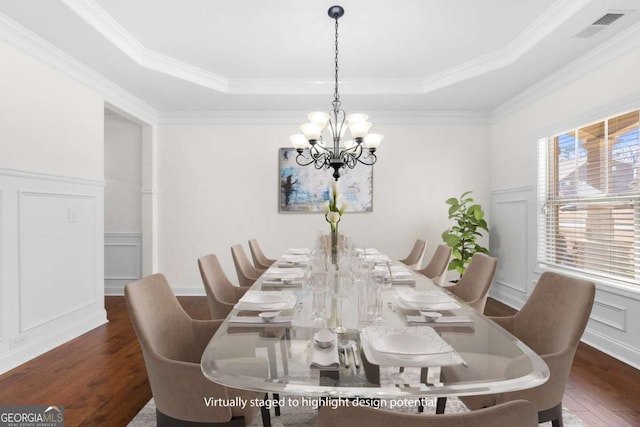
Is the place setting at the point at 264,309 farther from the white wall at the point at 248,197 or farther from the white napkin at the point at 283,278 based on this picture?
the white wall at the point at 248,197

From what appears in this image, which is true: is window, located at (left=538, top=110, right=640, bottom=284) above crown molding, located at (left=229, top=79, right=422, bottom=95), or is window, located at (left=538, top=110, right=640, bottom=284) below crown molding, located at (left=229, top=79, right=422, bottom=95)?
below

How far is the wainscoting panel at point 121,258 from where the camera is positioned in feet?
18.1

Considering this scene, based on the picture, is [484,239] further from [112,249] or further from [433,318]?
[112,249]

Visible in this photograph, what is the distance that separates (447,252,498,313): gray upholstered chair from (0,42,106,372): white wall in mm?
3380

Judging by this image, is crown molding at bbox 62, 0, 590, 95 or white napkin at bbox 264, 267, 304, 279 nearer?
white napkin at bbox 264, 267, 304, 279

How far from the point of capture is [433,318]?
1632 millimetres

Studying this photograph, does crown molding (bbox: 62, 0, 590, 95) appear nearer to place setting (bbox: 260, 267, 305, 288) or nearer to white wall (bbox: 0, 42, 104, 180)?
white wall (bbox: 0, 42, 104, 180)

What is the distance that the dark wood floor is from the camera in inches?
89.9

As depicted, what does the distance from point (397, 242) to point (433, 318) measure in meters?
3.97

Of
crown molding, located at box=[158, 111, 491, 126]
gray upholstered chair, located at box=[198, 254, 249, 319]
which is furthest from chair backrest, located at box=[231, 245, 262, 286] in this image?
crown molding, located at box=[158, 111, 491, 126]

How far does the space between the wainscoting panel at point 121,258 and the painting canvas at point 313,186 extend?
85.0 inches

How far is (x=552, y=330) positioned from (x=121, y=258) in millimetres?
5405

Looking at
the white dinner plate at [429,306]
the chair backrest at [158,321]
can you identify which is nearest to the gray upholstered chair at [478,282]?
the white dinner plate at [429,306]

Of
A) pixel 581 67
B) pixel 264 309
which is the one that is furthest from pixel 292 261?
pixel 581 67
